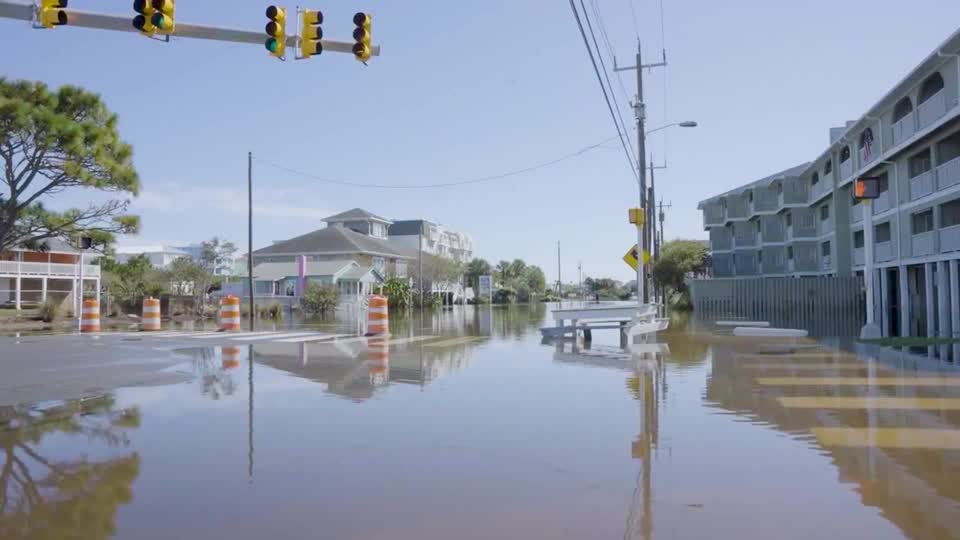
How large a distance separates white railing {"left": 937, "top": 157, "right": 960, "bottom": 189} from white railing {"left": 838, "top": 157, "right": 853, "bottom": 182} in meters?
13.1

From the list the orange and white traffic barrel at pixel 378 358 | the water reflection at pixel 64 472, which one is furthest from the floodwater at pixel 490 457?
the orange and white traffic barrel at pixel 378 358

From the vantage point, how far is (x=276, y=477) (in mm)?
6059

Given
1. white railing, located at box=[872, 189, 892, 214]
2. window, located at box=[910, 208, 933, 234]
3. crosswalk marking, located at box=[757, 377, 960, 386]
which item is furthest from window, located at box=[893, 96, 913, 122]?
crosswalk marking, located at box=[757, 377, 960, 386]

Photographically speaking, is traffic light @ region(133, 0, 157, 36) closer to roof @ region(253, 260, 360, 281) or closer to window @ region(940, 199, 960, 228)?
window @ region(940, 199, 960, 228)


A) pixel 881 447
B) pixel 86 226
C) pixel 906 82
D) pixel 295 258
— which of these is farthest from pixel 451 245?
pixel 881 447

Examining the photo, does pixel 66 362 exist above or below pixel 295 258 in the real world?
below

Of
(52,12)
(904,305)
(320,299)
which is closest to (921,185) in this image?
(904,305)

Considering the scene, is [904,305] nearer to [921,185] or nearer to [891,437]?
[921,185]

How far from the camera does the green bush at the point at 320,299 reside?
1777 inches

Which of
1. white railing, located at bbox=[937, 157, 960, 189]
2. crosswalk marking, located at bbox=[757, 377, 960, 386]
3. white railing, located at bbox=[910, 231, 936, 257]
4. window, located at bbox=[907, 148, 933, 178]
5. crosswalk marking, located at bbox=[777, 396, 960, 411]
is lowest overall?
crosswalk marking, located at bbox=[777, 396, 960, 411]

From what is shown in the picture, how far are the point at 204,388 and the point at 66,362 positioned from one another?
4.52 metres

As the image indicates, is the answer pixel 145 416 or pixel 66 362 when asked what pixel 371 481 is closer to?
pixel 145 416

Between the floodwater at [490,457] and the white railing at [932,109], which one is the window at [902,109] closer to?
the white railing at [932,109]

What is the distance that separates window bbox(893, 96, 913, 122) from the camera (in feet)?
104
